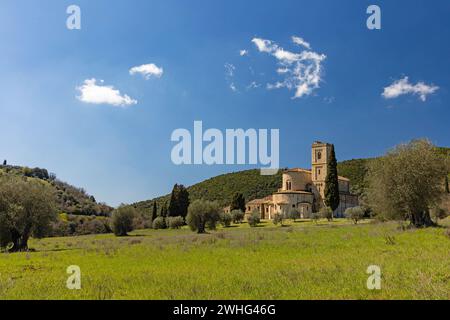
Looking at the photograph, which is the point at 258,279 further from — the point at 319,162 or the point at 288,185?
the point at 319,162

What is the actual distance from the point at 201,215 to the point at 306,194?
2175 inches

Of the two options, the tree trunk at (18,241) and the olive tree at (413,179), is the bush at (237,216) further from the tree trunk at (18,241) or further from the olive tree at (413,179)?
the tree trunk at (18,241)

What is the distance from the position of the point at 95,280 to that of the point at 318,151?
127m

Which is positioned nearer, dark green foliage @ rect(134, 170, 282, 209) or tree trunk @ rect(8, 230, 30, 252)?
tree trunk @ rect(8, 230, 30, 252)

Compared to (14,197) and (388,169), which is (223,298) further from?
(14,197)

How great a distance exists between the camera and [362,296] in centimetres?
1156

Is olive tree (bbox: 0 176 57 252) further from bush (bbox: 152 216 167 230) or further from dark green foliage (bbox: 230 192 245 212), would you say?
dark green foliage (bbox: 230 192 245 212)

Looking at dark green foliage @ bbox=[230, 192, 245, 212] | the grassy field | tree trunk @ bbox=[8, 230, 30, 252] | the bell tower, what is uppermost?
the bell tower

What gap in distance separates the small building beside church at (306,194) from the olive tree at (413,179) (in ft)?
235

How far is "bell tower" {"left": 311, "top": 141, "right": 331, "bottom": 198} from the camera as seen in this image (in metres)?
133

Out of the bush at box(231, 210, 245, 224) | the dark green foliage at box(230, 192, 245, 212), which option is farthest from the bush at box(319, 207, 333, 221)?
the dark green foliage at box(230, 192, 245, 212)

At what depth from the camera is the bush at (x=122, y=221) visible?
290 feet

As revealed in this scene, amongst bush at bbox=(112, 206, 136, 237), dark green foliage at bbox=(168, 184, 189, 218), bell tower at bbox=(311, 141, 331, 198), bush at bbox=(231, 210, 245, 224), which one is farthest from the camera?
bell tower at bbox=(311, 141, 331, 198)

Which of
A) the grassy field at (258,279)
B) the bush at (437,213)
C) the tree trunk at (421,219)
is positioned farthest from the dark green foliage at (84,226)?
the grassy field at (258,279)
